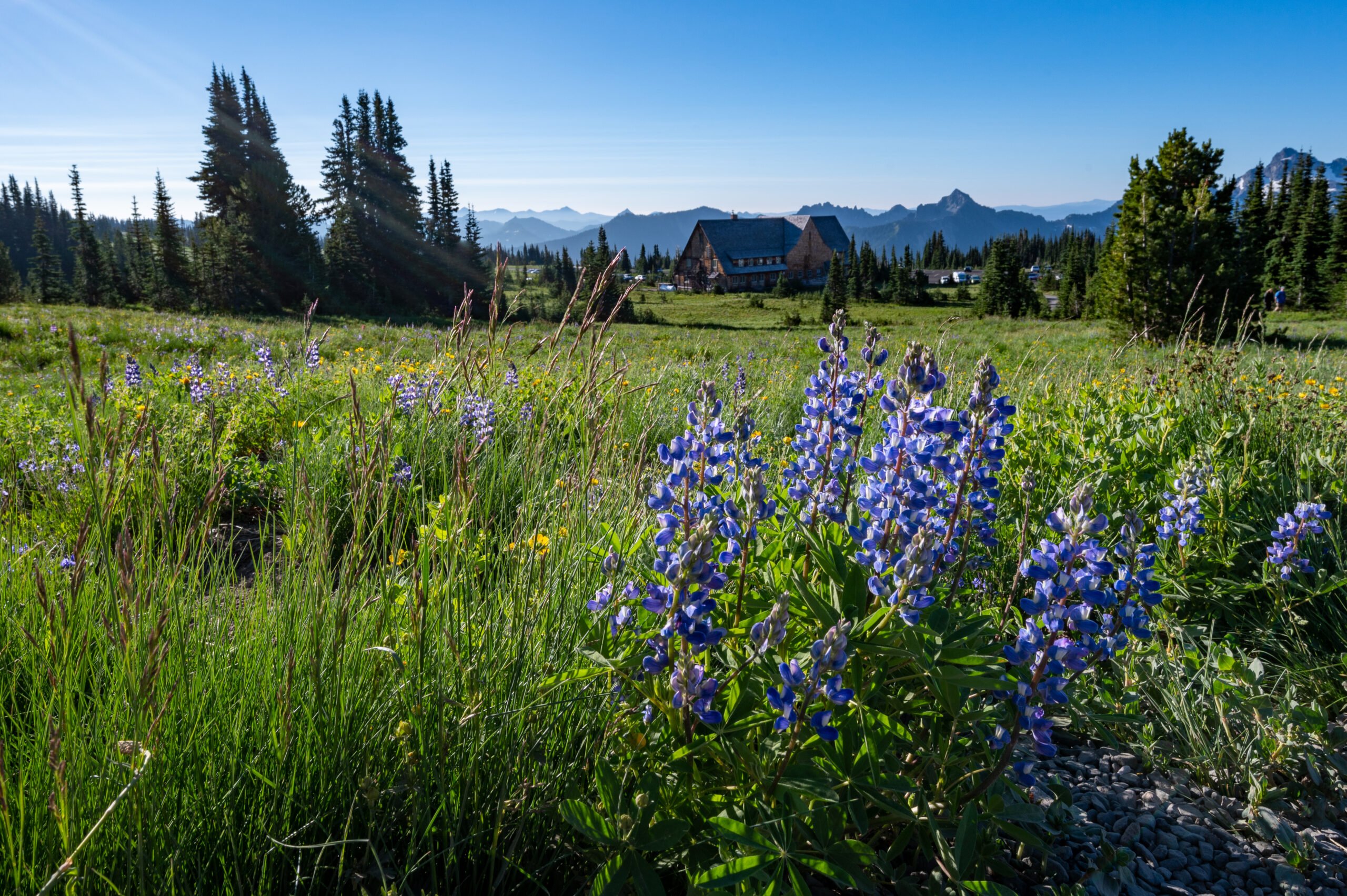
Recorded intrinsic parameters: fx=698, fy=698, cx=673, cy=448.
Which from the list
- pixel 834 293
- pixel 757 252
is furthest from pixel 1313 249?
pixel 757 252

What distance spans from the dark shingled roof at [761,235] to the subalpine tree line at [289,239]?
3276cm

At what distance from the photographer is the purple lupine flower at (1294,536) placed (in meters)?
2.60

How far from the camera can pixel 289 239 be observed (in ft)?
133

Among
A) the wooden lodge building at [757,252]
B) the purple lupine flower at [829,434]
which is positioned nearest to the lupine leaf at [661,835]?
the purple lupine flower at [829,434]

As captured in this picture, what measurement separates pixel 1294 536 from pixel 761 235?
255 feet

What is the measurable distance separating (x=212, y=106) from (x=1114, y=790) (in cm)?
5305

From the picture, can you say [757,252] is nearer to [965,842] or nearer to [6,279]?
[6,279]

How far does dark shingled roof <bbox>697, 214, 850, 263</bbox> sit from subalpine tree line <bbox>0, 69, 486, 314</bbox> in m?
32.8

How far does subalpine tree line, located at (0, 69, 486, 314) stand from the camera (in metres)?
36.8

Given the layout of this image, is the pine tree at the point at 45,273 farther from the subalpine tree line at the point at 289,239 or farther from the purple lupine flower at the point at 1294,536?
the purple lupine flower at the point at 1294,536

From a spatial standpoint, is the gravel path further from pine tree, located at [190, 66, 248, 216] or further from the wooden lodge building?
the wooden lodge building

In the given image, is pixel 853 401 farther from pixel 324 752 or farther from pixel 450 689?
pixel 324 752

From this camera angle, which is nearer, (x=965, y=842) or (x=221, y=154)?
(x=965, y=842)

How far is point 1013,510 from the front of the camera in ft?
11.9
